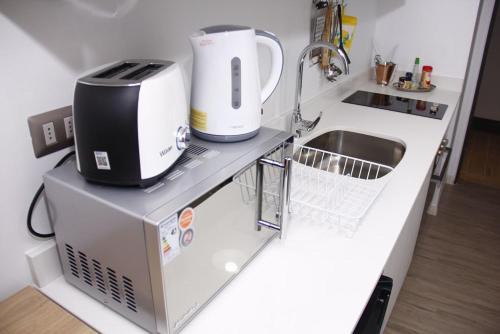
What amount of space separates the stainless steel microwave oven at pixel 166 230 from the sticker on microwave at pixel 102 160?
4cm

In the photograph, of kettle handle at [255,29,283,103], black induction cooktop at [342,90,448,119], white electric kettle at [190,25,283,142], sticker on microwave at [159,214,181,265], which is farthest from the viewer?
black induction cooktop at [342,90,448,119]

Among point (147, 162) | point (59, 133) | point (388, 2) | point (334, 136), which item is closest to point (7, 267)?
point (59, 133)

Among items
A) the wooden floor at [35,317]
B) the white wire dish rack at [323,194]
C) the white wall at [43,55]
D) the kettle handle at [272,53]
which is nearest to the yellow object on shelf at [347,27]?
the white wire dish rack at [323,194]

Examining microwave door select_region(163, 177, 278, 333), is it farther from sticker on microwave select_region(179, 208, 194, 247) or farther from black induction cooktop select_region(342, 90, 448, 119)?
black induction cooktop select_region(342, 90, 448, 119)

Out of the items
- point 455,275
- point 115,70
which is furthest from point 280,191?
point 455,275

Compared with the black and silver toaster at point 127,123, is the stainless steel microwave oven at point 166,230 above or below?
below

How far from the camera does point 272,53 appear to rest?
1.07 m

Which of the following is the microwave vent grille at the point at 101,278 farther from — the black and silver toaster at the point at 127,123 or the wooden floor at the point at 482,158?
the wooden floor at the point at 482,158

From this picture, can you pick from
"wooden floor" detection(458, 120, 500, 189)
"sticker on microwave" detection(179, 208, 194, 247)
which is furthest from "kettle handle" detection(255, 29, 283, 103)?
"wooden floor" detection(458, 120, 500, 189)

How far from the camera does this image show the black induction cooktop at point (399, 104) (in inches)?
84.4

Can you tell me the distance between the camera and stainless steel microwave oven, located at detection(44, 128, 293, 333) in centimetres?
71

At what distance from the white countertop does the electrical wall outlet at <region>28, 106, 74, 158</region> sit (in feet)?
1.02

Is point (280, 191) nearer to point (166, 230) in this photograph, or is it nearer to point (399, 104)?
point (166, 230)

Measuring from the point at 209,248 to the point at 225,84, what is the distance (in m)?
0.37
